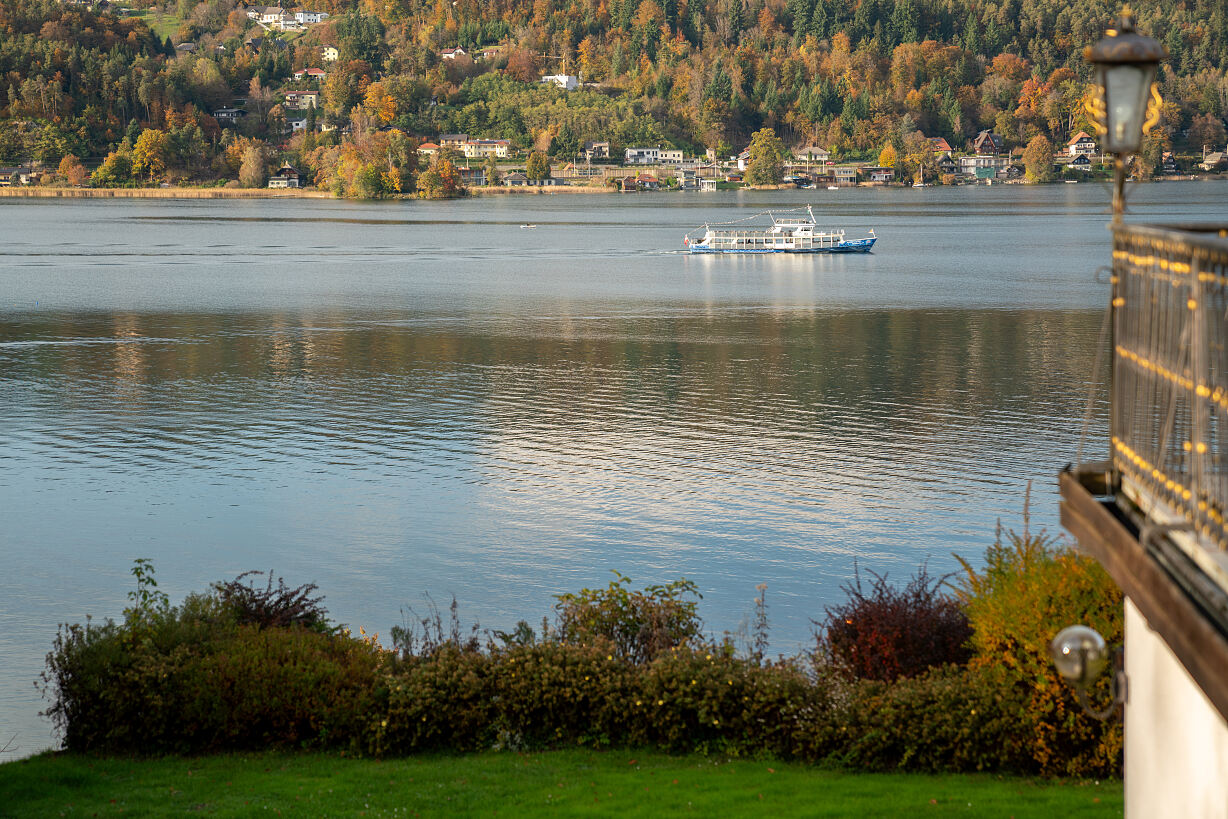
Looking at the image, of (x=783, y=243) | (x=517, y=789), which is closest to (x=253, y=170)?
(x=783, y=243)

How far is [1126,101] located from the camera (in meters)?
5.31

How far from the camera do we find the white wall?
4438 mm

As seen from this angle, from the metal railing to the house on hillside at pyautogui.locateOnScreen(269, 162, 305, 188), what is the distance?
187659mm

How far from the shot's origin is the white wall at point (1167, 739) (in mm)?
4438

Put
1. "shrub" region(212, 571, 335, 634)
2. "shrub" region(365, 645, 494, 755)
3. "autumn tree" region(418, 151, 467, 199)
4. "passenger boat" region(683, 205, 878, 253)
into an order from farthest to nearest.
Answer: "autumn tree" region(418, 151, 467, 199), "passenger boat" region(683, 205, 878, 253), "shrub" region(212, 571, 335, 634), "shrub" region(365, 645, 494, 755)

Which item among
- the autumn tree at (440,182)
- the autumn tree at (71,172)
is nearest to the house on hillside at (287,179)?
the autumn tree at (440,182)

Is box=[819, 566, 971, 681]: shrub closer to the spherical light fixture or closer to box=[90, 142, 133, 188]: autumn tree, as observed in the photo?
the spherical light fixture

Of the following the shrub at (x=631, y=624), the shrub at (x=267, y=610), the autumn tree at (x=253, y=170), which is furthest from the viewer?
the autumn tree at (x=253, y=170)

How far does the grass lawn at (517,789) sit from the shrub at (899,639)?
58.7 inches

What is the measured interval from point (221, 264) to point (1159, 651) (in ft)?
229

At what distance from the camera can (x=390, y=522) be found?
19.5m

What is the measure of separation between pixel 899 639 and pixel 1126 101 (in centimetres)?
609

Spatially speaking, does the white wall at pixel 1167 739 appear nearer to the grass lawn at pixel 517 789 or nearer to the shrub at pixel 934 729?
the grass lawn at pixel 517 789

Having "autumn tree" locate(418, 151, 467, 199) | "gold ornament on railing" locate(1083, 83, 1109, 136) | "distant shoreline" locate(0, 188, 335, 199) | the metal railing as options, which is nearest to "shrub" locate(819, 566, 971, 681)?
the metal railing
